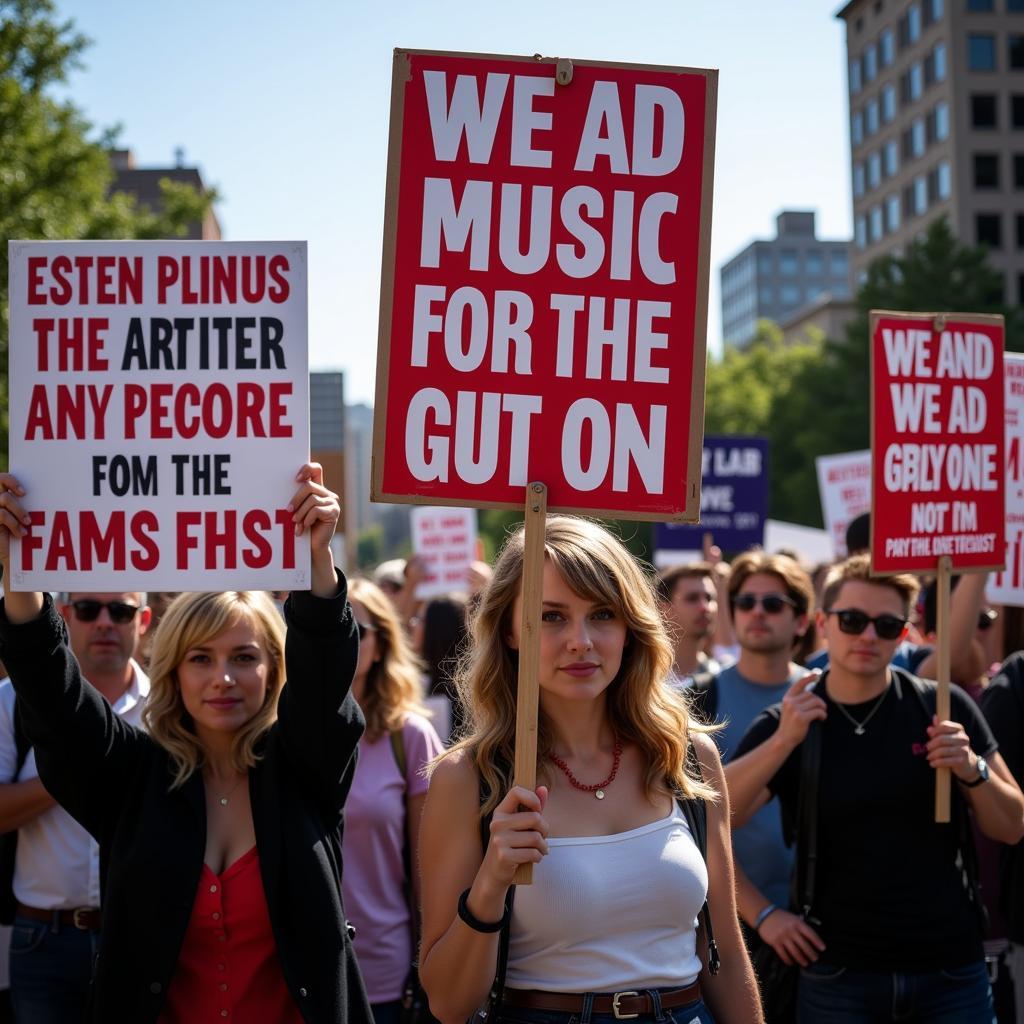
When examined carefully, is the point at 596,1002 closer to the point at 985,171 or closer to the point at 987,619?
the point at 987,619

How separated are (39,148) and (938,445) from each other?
64.8 ft

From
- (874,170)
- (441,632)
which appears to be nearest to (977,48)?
(874,170)

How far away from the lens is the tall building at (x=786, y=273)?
15812 centimetres

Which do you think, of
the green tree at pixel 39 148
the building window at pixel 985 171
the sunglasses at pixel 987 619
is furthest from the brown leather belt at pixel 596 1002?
the building window at pixel 985 171

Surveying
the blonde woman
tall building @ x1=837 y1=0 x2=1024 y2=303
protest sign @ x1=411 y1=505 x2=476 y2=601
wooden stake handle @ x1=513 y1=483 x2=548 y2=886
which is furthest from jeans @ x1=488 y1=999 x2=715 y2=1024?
tall building @ x1=837 y1=0 x2=1024 y2=303

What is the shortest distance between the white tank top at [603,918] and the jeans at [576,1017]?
0.05 m

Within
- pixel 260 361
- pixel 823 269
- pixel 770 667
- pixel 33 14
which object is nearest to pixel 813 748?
pixel 770 667

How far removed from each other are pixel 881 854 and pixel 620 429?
5.90 ft

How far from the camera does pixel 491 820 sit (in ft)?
9.16

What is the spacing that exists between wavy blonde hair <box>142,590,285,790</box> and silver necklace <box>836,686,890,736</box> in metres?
1.77

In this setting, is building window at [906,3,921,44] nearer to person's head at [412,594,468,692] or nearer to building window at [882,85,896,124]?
building window at [882,85,896,124]

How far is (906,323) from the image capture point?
15.3ft

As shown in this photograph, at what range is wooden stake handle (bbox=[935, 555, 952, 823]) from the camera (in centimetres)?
404

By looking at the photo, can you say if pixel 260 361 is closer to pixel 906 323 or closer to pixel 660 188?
pixel 660 188
